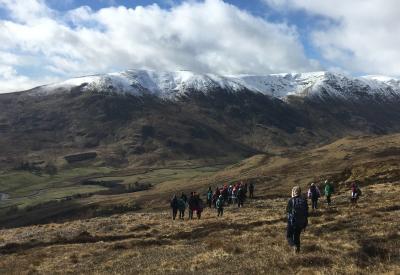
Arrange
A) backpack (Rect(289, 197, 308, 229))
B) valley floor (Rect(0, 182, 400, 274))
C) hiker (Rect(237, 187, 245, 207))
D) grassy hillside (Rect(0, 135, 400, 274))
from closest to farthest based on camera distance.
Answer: valley floor (Rect(0, 182, 400, 274)) → grassy hillside (Rect(0, 135, 400, 274)) → backpack (Rect(289, 197, 308, 229)) → hiker (Rect(237, 187, 245, 207))

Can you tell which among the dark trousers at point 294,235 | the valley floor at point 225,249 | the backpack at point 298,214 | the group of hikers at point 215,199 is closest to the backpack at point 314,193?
the valley floor at point 225,249

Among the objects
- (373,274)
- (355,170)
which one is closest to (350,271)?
(373,274)

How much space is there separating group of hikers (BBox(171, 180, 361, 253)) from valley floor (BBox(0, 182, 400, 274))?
3.45 feet

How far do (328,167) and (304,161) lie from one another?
860 inches

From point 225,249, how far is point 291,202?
475 cm

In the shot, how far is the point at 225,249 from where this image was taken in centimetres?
2345

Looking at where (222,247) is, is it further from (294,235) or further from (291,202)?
(291,202)

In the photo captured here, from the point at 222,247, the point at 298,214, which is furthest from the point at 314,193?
the point at 298,214

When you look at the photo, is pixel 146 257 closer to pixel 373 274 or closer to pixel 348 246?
pixel 348 246

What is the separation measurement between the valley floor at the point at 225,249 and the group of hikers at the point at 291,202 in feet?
3.45

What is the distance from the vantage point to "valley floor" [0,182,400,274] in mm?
18359

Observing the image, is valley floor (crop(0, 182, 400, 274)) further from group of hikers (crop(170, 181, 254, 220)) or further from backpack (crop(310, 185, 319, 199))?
group of hikers (crop(170, 181, 254, 220))

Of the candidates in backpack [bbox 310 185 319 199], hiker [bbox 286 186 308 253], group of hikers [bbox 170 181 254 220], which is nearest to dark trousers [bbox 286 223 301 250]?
hiker [bbox 286 186 308 253]

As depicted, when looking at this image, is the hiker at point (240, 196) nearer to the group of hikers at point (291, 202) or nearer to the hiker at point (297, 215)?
the group of hikers at point (291, 202)
